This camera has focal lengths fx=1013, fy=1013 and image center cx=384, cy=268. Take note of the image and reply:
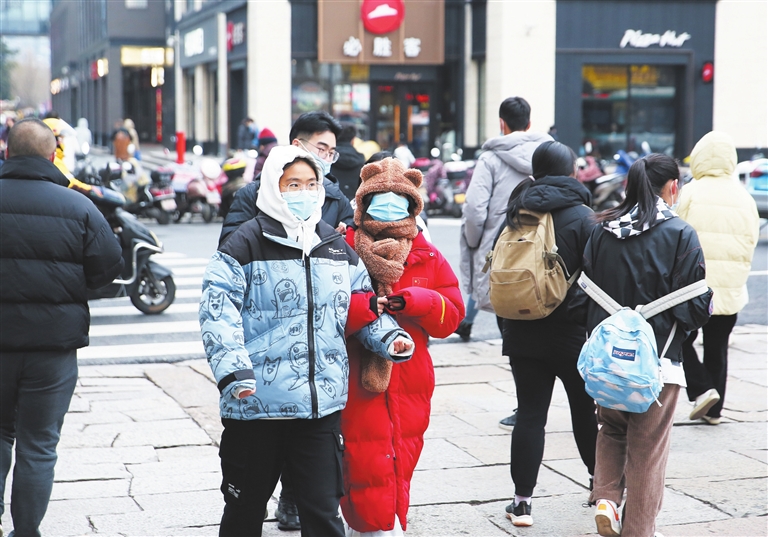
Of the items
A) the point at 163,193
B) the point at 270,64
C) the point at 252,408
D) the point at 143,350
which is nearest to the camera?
the point at 252,408

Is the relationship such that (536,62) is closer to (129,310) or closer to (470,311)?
(129,310)

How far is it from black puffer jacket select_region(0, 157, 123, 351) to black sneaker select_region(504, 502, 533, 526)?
2.17 m

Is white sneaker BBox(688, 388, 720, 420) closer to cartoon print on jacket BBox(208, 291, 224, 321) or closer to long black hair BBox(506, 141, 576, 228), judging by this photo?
long black hair BBox(506, 141, 576, 228)

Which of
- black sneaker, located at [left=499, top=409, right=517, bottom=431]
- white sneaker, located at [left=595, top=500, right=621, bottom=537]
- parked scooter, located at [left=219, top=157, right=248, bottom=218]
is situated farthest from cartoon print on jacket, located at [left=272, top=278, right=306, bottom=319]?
parked scooter, located at [left=219, top=157, right=248, bottom=218]

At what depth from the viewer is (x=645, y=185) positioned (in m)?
4.45

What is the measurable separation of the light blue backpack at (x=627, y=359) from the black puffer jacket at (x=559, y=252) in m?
0.52

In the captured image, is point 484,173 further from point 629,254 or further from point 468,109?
point 468,109

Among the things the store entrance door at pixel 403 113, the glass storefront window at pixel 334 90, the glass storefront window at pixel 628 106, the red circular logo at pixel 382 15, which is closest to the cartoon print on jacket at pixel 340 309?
the glass storefront window at pixel 628 106

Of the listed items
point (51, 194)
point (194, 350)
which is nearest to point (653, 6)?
→ point (194, 350)

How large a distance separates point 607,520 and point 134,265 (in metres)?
6.99

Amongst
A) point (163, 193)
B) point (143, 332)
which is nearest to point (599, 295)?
point (143, 332)

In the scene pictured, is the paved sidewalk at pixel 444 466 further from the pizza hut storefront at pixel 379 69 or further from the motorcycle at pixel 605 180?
the pizza hut storefront at pixel 379 69

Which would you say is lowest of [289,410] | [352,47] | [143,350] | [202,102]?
[143,350]

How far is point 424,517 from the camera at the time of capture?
495cm
